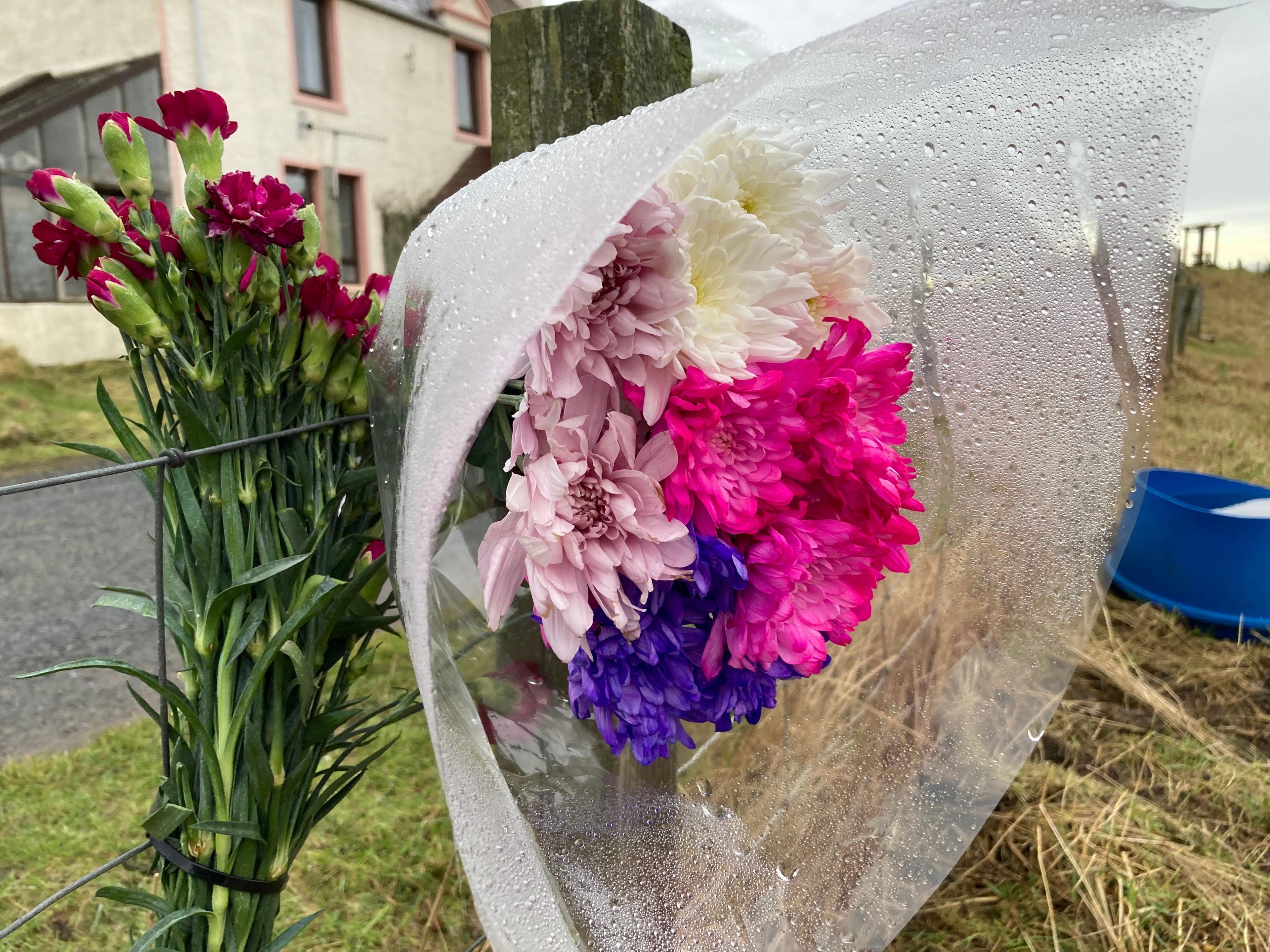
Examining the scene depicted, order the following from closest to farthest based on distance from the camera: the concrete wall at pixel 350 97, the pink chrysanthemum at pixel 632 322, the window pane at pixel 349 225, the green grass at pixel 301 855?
the pink chrysanthemum at pixel 632 322 → the green grass at pixel 301 855 → the concrete wall at pixel 350 97 → the window pane at pixel 349 225

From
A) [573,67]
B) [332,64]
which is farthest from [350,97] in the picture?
[573,67]

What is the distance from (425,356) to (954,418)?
508 millimetres

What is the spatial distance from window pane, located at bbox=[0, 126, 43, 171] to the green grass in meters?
7.28

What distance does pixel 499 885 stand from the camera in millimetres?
580

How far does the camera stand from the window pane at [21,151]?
7090 millimetres

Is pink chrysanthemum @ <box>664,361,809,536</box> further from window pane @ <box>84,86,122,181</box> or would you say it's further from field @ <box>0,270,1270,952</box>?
window pane @ <box>84,86,122,181</box>

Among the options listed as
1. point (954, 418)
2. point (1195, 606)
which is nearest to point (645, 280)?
point (954, 418)

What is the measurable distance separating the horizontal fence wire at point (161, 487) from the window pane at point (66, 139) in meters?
8.25

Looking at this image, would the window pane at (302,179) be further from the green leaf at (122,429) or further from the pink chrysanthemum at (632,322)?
the pink chrysanthemum at (632,322)

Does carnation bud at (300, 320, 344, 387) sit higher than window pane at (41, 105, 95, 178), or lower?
lower

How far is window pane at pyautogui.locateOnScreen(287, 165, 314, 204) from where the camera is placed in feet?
27.6

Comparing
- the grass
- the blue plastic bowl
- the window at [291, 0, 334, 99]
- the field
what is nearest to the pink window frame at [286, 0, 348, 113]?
the window at [291, 0, 334, 99]

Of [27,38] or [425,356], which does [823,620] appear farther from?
[27,38]

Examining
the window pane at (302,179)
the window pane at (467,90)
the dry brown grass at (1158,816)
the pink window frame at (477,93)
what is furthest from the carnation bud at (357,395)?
the window pane at (467,90)
